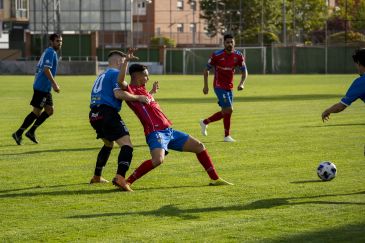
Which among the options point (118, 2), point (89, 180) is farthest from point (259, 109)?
point (118, 2)

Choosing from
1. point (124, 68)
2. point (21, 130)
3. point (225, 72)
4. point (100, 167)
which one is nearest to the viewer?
point (124, 68)

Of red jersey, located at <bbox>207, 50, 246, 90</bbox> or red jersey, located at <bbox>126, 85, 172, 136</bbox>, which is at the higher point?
red jersey, located at <bbox>207, 50, 246, 90</bbox>

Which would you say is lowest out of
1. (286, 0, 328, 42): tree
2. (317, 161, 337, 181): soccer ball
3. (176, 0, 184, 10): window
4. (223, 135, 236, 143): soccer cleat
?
(223, 135, 236, 143): soccer cleat

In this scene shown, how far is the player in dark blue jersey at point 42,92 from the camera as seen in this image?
16.5 meters

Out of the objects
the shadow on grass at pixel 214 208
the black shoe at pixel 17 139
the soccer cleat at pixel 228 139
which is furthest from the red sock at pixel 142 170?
the soccer cleat at pixel 228 139

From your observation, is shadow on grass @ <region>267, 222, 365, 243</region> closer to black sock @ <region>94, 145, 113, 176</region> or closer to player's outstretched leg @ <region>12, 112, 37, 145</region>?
black sock @ <region>94, 145, 113, 176</region>

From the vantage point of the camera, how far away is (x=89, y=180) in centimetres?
1175

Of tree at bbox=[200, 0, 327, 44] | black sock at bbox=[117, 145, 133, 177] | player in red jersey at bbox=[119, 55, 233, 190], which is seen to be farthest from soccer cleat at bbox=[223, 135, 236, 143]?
tree at bbox=[200, 0, 327, 44]

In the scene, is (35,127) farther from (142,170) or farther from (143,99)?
(143,99)

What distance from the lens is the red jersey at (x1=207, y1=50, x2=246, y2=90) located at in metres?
18.1

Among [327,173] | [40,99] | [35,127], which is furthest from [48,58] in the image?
[327,173]

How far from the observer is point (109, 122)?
1101cm

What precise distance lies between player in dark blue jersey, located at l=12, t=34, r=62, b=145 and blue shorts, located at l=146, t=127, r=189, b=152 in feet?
18.5

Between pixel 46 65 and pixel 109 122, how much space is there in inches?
229
